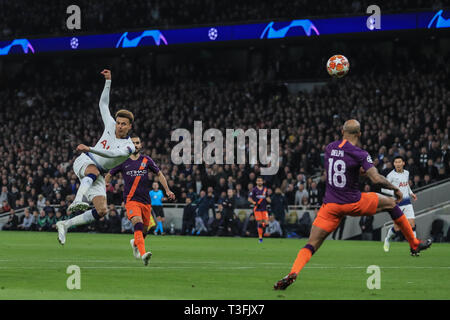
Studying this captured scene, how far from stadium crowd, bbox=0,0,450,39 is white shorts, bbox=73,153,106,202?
23331mm

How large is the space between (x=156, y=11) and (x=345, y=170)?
3264 centimetres

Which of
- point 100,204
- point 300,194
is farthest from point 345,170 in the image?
point 300,194

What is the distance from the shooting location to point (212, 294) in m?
9.39

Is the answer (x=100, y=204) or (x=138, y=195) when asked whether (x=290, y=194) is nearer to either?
(x=100, y=204)

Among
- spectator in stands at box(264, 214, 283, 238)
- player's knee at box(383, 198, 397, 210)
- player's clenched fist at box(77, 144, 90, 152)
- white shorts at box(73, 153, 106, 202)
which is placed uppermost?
player's clenched fist at box(77, 144, 90, 152)

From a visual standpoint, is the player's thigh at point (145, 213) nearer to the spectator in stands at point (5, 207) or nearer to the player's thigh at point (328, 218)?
the player's thigh at point (328, 218)

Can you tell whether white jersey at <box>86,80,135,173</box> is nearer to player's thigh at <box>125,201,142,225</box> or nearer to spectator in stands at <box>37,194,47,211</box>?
player's thigh at <box>125,201,142,225</box>

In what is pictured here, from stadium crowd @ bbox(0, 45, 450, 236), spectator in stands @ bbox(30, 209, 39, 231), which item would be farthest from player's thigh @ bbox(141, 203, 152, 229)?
spectator in stands @ bbox(30, 209, 39, 231)

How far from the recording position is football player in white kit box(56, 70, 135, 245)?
13.5 m

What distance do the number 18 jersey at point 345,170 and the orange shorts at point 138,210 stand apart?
15.1 feet

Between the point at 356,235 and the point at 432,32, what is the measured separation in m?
12.4

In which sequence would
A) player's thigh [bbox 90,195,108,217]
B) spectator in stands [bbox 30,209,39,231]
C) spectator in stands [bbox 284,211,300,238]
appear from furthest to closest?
spectator in stands [bbox 30,209,39,231] < spectator in stands [bbox 284,211,300,238] < player's thigh [bbox 90,195,108,217]

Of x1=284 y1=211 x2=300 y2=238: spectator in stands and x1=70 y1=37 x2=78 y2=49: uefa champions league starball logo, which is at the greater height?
x1=70 y1=37 x2=78 y2=49: uefa champions league starball logo
